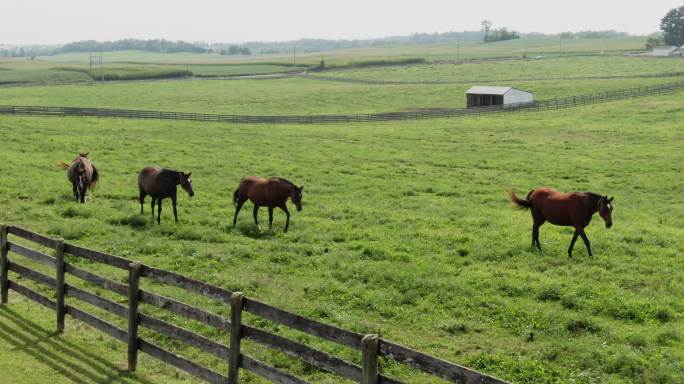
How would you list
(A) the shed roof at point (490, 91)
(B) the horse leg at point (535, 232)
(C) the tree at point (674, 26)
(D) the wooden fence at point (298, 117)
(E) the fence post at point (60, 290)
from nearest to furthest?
(E) the fence post at point (60, 290) < (B) the horse leg at point (535, 232) < (D) the wooden fence at point (298, 117) < (A) the shed roof at point (490, 91) < (C) the tree at point (674, 26)

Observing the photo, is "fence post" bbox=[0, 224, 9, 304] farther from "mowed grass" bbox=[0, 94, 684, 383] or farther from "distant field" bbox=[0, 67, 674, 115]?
"distant field" bbox=[0, 67, 674, 115]

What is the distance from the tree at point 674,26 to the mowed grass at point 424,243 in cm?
15626

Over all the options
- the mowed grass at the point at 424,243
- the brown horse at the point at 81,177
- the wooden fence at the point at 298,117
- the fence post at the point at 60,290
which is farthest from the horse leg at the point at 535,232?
the wooden fence at the point at 298,117

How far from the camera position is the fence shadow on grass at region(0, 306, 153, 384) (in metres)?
9.96

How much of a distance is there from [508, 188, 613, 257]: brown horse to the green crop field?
2.47 feet

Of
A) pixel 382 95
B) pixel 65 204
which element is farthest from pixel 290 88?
pixel 65 204

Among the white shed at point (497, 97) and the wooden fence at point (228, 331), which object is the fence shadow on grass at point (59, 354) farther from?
the white shed at point (497, 97)

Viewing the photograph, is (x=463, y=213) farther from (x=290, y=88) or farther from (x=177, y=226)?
(x=290, y=88)

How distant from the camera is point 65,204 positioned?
2383cm

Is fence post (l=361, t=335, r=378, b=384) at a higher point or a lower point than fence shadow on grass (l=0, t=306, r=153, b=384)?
higher

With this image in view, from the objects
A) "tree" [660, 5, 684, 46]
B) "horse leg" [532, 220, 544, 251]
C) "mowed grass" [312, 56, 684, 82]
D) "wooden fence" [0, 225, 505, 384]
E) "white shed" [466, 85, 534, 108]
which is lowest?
"horse leg" [532, 220, 544, 251]

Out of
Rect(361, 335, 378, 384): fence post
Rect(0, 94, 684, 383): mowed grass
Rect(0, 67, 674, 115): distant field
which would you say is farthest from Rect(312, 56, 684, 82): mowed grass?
Rect(361, 335, 378, 384): fence post

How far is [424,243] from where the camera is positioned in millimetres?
20016

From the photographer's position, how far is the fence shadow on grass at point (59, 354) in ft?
32.7
